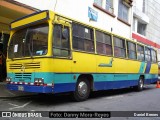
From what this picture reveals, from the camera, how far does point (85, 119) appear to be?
7344 millimetres

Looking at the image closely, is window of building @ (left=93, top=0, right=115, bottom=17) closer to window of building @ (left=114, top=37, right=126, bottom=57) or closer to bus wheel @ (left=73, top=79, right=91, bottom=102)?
window of building @ (left=114, top=37, right=126, bottom=57)

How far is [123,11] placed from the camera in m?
25.1

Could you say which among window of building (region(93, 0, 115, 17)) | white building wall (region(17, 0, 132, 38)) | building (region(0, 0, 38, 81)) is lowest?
building (region(0, 0, 38, 81))

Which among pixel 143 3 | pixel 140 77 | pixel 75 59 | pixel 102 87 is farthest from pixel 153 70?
pixel 143 3

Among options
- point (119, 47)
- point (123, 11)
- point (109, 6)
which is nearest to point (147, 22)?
point (123, 11)

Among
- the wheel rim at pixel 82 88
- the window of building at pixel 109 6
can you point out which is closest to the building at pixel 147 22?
the window of building at pixel 109 6

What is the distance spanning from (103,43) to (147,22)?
2254 centimetres

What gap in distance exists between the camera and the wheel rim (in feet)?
33.7

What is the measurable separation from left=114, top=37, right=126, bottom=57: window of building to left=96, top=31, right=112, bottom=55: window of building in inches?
24.3

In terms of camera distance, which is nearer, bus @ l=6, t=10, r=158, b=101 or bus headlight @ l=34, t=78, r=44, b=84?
bus headlight @ l=34, t=78, r=44, b=84

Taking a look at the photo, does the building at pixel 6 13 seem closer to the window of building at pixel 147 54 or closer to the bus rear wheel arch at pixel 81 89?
the bus rear wheel arch at pixel 81 89

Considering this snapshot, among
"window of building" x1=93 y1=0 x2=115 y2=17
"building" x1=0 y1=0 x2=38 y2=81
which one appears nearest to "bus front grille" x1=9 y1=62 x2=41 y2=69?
"building" x1=0 y1=0 x2=38 y2=81

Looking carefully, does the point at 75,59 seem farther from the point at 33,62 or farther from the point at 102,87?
the point at 102,87

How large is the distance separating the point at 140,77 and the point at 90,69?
6410 millimetres
